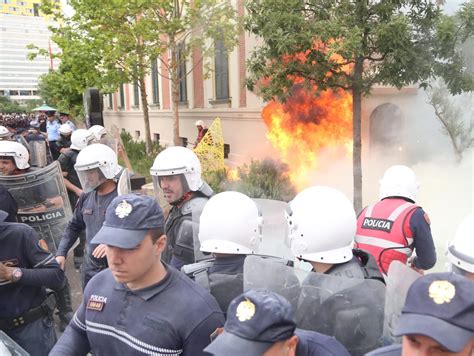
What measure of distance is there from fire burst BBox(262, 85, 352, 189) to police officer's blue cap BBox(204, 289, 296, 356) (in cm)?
856

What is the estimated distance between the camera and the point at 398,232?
125 inches

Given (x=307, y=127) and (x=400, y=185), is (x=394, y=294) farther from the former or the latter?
(x=307, y=127)

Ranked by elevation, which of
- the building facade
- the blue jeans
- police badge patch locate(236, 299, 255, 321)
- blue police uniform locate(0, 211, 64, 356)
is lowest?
the blue jeans

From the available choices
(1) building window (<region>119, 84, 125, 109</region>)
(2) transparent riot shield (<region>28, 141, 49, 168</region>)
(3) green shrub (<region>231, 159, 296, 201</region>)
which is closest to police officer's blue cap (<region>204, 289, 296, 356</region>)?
(3) green shrub (<region>231, 159, 296, 201</region>)

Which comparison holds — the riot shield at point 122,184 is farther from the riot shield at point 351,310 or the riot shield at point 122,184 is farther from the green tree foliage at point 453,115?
the green tree foliage at point 453,115

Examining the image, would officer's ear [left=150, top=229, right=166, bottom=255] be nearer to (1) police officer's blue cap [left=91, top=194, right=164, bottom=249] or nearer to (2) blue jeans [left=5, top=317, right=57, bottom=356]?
(1) police officer's blue cap [left=91, top=194, right=164, bottom=249]

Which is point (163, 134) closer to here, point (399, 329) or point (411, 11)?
→ point (411, 11)

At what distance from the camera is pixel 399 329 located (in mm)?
1402

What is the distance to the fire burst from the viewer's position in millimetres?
10062

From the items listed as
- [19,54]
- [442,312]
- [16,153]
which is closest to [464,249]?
[442,312]

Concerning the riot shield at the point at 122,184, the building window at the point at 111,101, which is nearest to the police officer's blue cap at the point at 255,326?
the riot shield at the point at 122,184

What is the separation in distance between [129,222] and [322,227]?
0.98 meters

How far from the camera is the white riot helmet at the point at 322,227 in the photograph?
7.64 ft

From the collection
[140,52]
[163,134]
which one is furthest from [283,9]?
[163,134]
